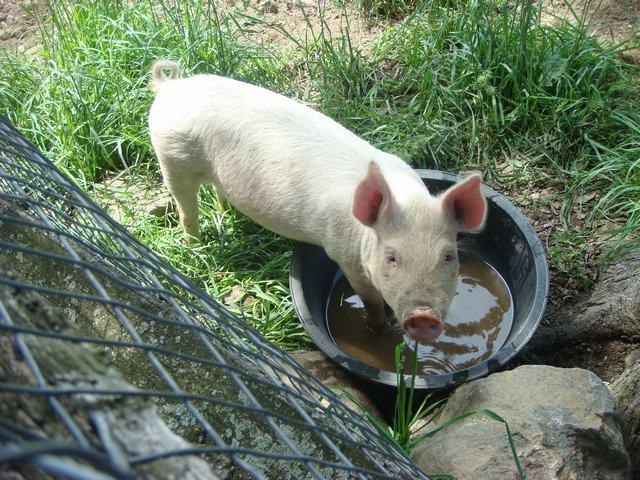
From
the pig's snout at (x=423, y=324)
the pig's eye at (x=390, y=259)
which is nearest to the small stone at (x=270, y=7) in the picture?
the pig's eye at (x=390, y=259)

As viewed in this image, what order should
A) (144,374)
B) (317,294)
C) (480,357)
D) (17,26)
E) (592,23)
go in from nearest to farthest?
(144,374) → (480,357) → (317,294) → (592,23) → (17,26)

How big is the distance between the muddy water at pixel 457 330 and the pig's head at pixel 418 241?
0.95 metres

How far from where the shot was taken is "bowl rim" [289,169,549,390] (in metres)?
3.25

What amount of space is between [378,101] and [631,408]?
309 cm

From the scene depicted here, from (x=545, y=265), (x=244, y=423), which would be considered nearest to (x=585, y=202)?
(x=545, y=265)

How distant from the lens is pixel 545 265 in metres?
3.59

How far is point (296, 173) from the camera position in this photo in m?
3.69

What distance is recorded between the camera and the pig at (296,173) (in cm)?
315

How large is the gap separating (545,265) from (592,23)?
2.77 metres

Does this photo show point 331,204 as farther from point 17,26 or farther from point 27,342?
point 17,26

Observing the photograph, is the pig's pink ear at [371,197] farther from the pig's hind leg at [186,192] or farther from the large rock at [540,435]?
the pig's hind leg at [186,192]

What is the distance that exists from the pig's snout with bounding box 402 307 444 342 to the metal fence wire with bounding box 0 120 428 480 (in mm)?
707

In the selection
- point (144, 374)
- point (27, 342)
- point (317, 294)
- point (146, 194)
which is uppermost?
point (27, 342)

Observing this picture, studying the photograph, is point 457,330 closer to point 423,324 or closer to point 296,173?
point 423,324
